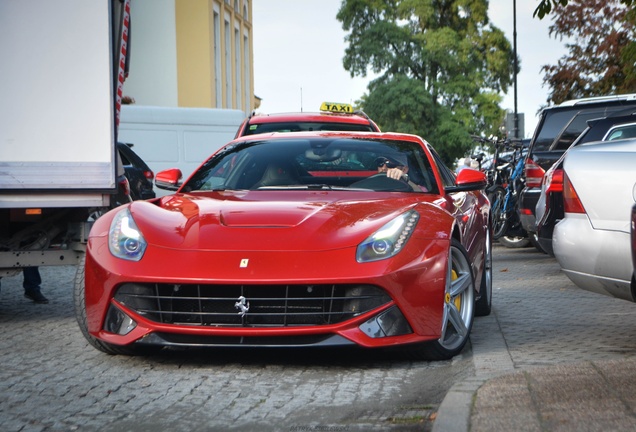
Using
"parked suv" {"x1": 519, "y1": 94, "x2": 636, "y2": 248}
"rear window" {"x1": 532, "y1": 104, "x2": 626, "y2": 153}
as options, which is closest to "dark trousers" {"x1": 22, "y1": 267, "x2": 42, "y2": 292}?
"parked suv" {"x1": 519, "y1": 94, "x2": 636, "y2": 248}

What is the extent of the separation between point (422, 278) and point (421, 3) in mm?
62196

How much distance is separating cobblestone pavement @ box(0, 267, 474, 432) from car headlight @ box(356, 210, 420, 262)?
0.62 m

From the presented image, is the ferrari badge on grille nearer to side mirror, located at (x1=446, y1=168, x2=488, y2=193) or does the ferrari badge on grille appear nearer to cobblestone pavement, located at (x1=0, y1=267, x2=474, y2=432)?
cobblestone pavement, located at (x1=0, y1=267, x2=474, y2=432)

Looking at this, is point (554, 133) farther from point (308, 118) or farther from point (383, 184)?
point (383, 184)

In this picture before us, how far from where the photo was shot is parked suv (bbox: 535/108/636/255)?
8.03 m

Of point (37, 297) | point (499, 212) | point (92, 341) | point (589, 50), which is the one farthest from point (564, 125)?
point (589, 50)

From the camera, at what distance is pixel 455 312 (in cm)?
683

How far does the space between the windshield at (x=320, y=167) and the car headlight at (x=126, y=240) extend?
1.15m

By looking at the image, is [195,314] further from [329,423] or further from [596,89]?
[596,89]

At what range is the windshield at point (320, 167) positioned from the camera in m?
7.78

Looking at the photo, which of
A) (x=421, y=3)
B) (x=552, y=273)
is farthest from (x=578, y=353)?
(x=421, y=3)

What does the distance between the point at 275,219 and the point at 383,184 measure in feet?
4.14

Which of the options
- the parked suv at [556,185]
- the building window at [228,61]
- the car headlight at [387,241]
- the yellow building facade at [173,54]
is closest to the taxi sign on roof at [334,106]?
the parked suv at [556,185]

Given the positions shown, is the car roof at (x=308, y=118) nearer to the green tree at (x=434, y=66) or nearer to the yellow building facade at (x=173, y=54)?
the yellow building facade at (x=173, y=54)
